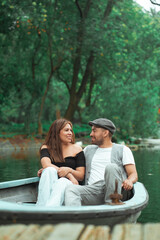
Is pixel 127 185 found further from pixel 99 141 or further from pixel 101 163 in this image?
pixel 99 141

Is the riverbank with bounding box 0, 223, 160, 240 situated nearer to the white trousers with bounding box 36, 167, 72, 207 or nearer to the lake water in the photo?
the white trousers with bounding box 36, 167, 72, 207

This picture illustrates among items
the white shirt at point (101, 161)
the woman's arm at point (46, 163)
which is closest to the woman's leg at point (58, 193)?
the woman's arm at point (46, 163)

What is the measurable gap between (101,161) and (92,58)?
1811 centimetres

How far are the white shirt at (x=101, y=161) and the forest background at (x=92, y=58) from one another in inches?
579

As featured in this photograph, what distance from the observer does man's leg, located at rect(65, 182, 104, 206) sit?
457 cm

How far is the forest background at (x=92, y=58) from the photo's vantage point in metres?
20.6

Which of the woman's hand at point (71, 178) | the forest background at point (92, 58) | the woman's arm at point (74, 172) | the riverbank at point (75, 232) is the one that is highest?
the forest background at point (92, 58)

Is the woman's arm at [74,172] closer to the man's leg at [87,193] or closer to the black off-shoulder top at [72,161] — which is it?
the black off-shoulder top at [72,161]

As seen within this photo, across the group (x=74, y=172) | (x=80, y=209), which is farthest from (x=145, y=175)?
(x=80, y=209)

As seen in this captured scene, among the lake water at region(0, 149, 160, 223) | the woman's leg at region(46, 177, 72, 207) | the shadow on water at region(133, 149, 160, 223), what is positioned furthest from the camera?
the lake water at region(0, 149, 160, 223)

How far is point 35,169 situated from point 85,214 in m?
8.55

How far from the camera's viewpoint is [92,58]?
2281cm

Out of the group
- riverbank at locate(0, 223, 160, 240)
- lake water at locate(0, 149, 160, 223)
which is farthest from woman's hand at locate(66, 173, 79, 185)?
lake water at locate(0, 149, 160, 223)

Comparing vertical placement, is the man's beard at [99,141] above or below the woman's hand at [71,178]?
above
